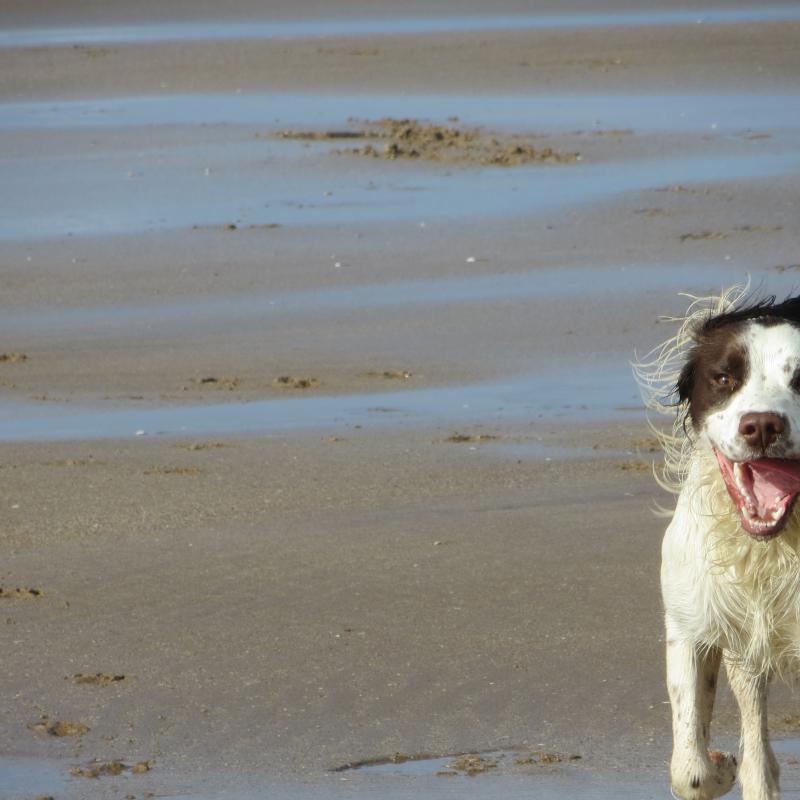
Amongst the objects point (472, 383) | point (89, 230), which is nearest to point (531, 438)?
point (472, 383)

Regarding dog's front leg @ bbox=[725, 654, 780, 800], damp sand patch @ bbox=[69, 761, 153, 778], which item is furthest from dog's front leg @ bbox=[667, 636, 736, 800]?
damp sand patch @ bbox=[69, 761, 153, 778]

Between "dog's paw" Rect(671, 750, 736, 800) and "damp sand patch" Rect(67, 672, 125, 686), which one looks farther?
"damp sand patch" Rect(67, 672, 125, 686)

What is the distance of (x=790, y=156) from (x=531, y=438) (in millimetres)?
8747

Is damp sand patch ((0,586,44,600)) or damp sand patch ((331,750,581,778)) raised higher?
damp sand patch ((0,586,44,600))

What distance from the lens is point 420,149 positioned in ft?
58.0

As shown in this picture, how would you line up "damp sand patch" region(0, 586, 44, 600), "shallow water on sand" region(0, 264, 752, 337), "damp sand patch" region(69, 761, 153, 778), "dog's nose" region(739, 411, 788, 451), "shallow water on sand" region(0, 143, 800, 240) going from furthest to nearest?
"shallow water on sand" region(0, 143, 800, 240), "shallow water on sand" region(0, 264, 752, 337), "damp sand patch" region(0, 586, 44, 600), "damp sand patch" region(69, 761, 153, 778), "dog's nose" region(739, 411, 788, 451)

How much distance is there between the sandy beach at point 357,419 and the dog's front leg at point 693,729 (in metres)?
0.37

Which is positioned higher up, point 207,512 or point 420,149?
point 420,149

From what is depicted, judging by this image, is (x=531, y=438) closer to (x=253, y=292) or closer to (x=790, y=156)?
(x=253, y=292)

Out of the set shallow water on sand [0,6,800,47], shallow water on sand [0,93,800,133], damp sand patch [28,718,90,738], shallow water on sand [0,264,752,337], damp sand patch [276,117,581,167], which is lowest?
damp sand patch [28,718,90,738]

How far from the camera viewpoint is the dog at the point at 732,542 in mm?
4629

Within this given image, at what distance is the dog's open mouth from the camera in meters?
4.65

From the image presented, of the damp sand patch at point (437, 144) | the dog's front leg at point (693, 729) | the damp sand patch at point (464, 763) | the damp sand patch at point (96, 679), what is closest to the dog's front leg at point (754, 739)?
the dog's front leg at point (693, 729)

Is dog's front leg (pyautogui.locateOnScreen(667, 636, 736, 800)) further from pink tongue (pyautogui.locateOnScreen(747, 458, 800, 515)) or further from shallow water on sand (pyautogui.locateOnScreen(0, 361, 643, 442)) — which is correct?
shallow water on sand (pyautogui.locateOnScreen(0, 361, 643, 442))
